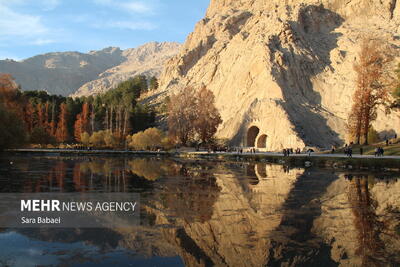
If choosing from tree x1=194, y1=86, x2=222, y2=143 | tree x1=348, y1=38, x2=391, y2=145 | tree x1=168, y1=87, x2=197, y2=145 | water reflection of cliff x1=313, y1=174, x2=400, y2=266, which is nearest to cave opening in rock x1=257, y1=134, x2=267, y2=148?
tree x1=194, y1=86, x2=222, y2=143

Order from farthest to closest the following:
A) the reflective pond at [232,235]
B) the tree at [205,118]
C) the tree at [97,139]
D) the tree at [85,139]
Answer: the tree at [85,139]
the tree at [97,139]
the tree at [205,118]
the reflective pond at [232,235]

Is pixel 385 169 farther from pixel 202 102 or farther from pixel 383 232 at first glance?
pixel 202 102

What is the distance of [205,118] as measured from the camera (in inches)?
2434

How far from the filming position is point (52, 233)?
10102mm

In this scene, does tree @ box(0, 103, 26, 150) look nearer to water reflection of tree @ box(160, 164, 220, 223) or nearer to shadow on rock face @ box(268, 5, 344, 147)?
water reflection of tree @ box(160, 164, 220, 223)

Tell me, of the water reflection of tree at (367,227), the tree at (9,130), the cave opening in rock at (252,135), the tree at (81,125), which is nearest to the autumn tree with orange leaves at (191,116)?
the cave opening in rock at (252,135)

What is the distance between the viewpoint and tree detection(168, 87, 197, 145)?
209ft

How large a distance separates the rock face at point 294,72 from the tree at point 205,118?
8457mm

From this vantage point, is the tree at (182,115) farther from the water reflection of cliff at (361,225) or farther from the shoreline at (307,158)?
the water reflection of cliff at (361,225)

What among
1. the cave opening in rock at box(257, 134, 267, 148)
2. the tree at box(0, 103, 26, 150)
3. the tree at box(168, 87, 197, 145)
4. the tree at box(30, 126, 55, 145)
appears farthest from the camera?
the cave opening in rock at box(257, 134, 267, 148)

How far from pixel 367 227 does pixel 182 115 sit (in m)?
53.7

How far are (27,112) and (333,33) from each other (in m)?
74.5

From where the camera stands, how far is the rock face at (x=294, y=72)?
220 feet

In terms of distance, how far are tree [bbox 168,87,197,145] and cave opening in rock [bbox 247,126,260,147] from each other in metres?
11.9
